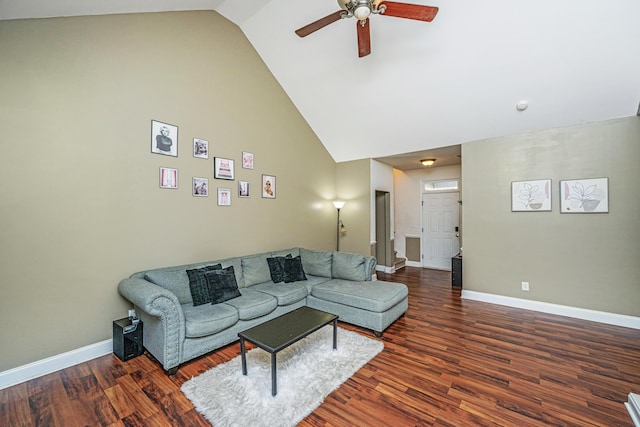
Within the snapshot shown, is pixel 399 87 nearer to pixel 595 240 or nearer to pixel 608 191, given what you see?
pixel 608 191

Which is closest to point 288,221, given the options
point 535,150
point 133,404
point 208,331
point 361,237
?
point 361,237

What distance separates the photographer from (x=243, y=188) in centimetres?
405

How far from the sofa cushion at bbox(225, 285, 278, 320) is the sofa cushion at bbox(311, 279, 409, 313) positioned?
706 mm

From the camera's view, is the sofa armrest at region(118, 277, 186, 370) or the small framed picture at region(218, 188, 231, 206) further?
the small framed picture at region(218, 188, 231, 206)

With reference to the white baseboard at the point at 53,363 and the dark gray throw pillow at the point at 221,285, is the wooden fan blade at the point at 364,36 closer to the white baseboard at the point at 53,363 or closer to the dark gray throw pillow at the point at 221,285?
the dark gray throw pillow at the point at 221,285

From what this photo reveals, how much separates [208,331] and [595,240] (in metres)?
4.92

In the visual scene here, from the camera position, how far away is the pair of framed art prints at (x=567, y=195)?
3438 mm

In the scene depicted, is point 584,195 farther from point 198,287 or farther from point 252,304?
point 198,287

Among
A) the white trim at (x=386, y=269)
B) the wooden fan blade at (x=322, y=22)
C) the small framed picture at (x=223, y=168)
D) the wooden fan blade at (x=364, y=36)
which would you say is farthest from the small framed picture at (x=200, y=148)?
the white trim at (x=386, y=269)

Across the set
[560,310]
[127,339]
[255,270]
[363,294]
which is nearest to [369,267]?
[363,294]

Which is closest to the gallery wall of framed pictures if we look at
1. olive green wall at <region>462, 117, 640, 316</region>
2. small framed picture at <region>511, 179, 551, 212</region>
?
olive green wall at <region>462, 117, 640, 316</region>

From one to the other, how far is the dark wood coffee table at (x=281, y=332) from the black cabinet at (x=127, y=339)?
1195mm

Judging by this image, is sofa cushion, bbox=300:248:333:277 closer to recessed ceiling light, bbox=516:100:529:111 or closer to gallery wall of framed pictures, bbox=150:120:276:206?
gallery wall of framed pictures, bbox=150:120:276:206

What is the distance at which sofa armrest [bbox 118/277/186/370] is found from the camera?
7.43 ft
